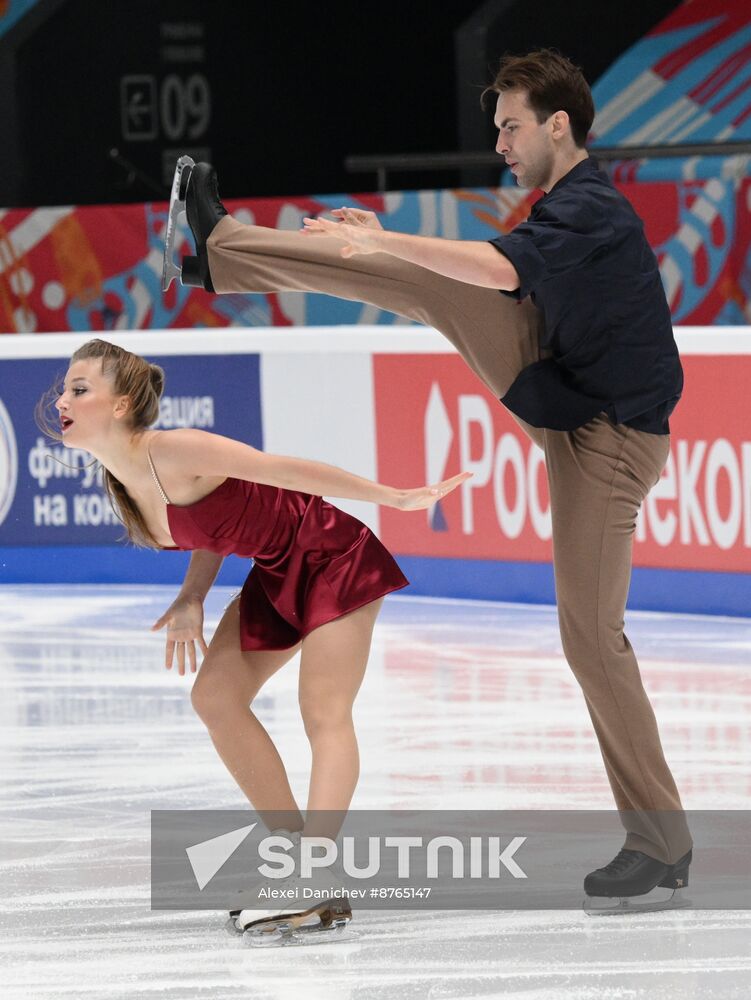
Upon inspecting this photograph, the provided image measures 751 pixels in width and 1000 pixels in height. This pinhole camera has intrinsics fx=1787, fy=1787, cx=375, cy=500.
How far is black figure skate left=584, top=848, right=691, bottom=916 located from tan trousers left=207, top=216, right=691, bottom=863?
26 mm

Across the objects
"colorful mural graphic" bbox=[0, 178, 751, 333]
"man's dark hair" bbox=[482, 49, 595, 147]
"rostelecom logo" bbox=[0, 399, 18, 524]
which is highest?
"colorful mural graphic" bbox=[0, 178, 751, 333]

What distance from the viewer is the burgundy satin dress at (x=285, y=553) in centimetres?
352

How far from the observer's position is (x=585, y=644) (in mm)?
3529

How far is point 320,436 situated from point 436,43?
600 cm

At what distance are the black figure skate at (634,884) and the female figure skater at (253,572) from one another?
52 cm

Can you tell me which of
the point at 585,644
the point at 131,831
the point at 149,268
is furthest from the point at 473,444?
the point at 585,644

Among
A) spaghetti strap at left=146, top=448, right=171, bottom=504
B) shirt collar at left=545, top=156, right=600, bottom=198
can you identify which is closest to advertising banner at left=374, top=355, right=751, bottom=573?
shirt collar at left=545, top=156, right=600, bottom=198

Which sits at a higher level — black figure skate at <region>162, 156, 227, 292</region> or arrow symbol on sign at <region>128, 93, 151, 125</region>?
arrow symbol on sign at <region>128, 93, 151, 125</region>

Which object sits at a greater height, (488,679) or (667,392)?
(667,392)

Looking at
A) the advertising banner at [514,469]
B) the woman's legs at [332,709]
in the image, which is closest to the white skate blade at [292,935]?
the woman's legs at [332,709]

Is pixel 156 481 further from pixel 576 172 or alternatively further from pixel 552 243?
pixel 576 172

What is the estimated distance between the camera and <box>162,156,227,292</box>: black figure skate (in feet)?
12.0

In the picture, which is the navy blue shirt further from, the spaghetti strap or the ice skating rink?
the ice skating rink

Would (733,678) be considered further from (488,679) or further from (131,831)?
(131,831)
